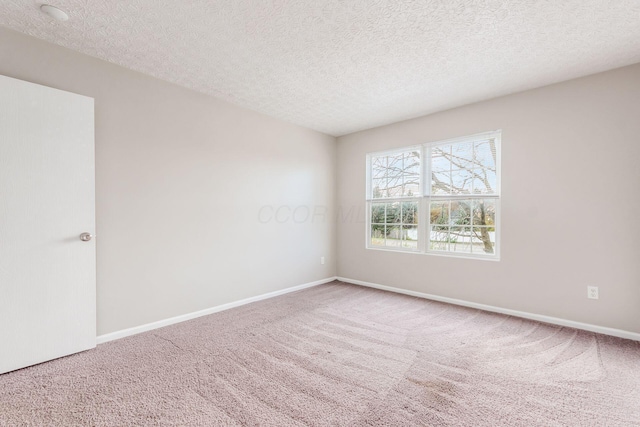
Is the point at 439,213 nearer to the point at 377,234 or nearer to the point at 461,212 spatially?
the point at 461,212

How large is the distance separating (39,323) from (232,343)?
1455 millimetres

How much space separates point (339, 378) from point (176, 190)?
2.45 metres

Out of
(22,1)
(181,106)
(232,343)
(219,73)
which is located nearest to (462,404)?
(232,343)

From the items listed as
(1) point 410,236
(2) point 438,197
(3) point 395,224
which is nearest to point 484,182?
(2) point 438,197

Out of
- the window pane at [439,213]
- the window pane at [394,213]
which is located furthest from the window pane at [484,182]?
the window pane at [394,213]

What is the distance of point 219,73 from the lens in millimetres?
2846

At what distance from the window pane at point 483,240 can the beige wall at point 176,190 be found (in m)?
2.41

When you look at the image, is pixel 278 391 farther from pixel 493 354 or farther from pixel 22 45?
pixel 22 45

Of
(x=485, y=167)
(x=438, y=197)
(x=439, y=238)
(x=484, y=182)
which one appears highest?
(x=485, y=167)

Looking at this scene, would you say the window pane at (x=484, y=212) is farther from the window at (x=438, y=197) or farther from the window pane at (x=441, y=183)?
the window pane at (x=441, y=183)

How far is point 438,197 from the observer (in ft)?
12.9

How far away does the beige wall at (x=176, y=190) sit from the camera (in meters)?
2.61

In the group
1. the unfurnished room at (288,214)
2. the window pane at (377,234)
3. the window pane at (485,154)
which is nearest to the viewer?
the unfurnished room at (288,214)

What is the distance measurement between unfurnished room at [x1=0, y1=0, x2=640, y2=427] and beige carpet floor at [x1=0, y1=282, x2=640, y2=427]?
0.02 metres
